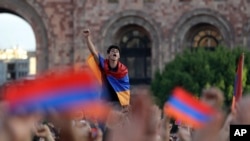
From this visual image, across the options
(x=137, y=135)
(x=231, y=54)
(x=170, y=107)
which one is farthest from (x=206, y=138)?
(x=231, y=54)

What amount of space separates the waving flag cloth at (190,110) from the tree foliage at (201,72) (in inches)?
1164

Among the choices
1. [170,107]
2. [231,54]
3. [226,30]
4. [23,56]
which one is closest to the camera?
[170,107]

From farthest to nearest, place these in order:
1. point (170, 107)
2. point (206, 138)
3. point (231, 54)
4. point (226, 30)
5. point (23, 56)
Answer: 1. point (23, 56)
2. point (226, 30)
3. point (231, 54)
4. point (170, 107)
5. point (206, 138)

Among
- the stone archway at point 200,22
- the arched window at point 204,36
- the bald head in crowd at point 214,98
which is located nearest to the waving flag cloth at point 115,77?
the bald head in crowd at point 214,98

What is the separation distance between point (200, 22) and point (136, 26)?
2925mm

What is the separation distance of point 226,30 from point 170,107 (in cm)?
3547

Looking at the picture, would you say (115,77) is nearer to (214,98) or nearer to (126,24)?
(214,98)

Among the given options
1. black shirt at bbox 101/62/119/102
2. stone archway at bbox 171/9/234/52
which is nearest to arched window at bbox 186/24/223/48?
stone archway at bbox 171/9/234/52

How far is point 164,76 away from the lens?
38.9 meters

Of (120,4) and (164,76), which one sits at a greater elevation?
(120,4)

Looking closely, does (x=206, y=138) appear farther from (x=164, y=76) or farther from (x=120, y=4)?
(x=120, y=4)

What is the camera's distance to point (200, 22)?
1672 inches

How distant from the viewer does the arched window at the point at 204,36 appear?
1697 inches

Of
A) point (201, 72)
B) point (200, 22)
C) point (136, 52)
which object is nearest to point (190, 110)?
point (201, 72)
